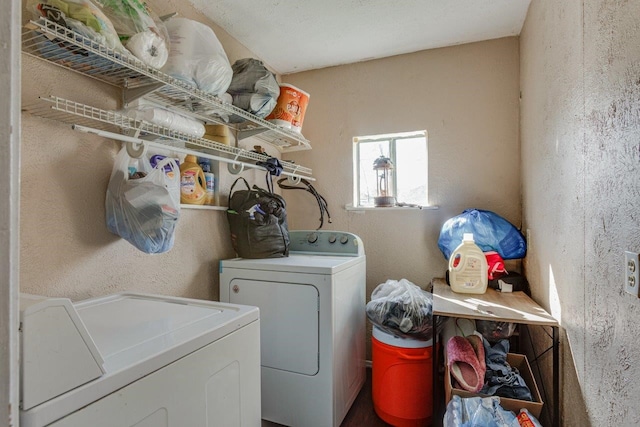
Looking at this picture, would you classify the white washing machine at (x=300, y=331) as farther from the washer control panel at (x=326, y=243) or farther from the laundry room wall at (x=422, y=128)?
the laundry room wall at (x=422, y=128)

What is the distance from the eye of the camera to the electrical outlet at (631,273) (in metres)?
0.80

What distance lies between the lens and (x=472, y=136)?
2.42m

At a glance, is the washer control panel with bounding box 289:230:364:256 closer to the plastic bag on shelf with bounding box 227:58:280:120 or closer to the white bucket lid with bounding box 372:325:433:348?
the white bucket lid with bounding box 372:325:433:348

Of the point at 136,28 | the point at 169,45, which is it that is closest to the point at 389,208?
the point at 169,45

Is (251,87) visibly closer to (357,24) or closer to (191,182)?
(191,182)

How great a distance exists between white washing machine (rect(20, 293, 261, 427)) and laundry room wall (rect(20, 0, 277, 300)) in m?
0.13

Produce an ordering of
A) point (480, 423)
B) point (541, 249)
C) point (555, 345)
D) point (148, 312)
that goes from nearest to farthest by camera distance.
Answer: point (148, 312), point (480, 423), point (555, 345), point (541, 249)

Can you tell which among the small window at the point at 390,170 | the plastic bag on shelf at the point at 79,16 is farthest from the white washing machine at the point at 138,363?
the small window at the point at 390,170

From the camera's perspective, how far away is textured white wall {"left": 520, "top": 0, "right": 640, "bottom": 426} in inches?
34.2

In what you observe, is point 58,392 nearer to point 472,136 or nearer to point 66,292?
point 66,292

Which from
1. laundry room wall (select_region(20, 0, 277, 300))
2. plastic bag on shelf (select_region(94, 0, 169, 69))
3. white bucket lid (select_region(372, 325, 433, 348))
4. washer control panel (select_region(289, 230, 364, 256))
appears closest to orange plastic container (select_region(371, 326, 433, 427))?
white bucket lid (select_region(372, 325, 433, 348))

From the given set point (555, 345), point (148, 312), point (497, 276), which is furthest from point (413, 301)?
point (148, 312)

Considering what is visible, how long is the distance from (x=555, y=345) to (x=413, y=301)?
0.71 metres

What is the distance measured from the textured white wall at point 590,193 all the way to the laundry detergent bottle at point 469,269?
29 cm
